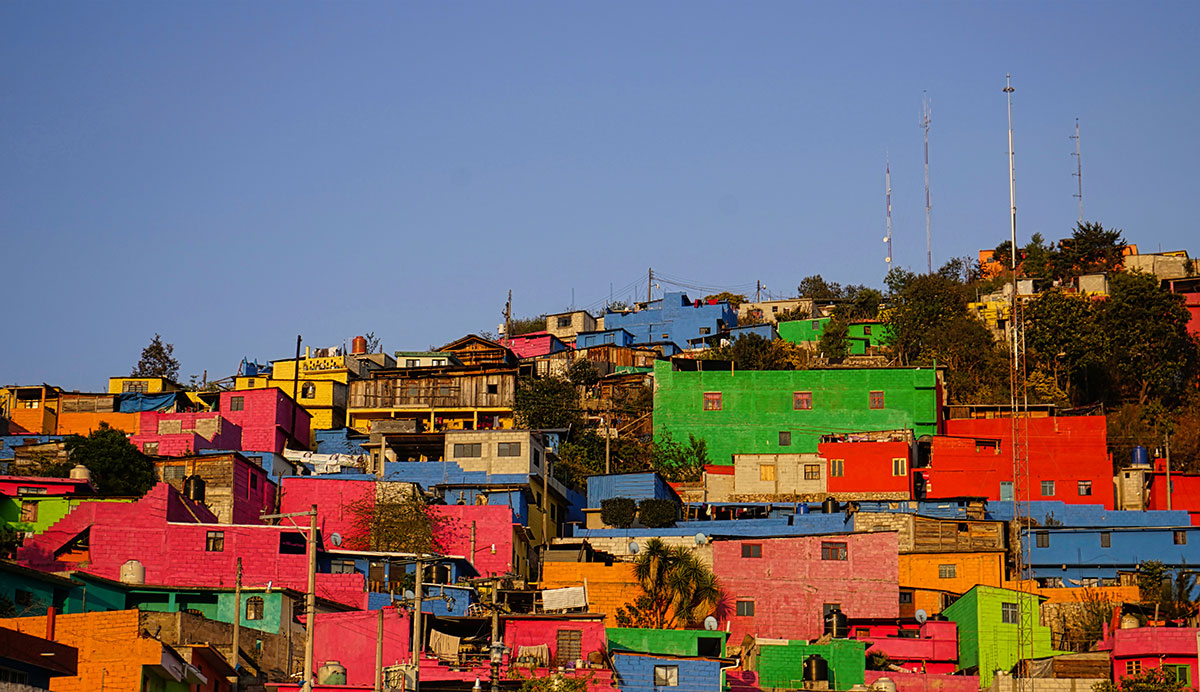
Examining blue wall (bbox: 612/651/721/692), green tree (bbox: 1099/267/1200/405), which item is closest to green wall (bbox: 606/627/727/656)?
blue wall (bbox: 612/651/721/692)

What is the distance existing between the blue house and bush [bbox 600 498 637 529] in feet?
108

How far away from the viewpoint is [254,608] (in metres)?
38.4

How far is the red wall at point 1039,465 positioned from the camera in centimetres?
5475

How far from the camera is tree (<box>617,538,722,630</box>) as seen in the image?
44156 mm

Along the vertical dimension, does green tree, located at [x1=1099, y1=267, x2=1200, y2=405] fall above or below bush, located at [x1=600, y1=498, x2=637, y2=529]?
above

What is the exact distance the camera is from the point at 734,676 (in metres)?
38.8

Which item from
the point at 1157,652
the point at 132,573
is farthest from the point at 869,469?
the point at 132,573

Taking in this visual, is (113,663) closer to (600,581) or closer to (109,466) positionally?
(600,581)

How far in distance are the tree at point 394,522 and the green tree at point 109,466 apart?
6885 mm

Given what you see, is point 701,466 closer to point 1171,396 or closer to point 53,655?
point 1171,396

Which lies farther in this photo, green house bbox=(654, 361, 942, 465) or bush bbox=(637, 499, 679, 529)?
green house bbox=(654, 361, 942, 465)

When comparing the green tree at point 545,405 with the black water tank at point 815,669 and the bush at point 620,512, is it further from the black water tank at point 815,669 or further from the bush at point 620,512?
the black water tank at point 815,669

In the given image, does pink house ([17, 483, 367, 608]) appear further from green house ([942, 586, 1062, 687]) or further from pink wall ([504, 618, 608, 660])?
green house ([942, 586, 1062, 687])

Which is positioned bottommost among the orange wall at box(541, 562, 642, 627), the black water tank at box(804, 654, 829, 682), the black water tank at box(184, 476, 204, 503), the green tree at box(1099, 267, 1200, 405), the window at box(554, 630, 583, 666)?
the black water tank at box(804, 654, 829, 682)
